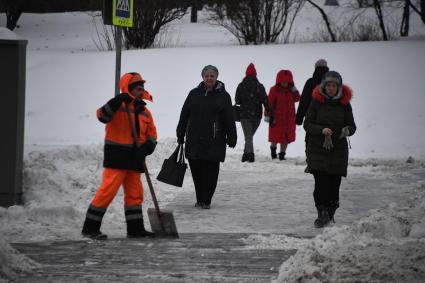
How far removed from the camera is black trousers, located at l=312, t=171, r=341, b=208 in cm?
913

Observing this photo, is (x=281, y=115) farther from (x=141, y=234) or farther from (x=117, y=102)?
(x=117, y=102)

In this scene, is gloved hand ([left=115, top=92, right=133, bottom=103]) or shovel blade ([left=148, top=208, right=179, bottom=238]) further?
shovel blade ([left=148, top=208, right=179, bottom=238])

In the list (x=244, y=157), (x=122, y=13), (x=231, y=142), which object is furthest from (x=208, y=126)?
(x=244, y=157)

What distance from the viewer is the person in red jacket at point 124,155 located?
768 cm

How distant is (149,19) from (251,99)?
37.2ft

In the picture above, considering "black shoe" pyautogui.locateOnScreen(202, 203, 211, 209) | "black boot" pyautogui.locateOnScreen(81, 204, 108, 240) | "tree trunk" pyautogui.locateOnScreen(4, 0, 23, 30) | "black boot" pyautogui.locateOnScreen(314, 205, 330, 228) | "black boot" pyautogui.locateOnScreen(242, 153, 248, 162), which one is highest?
"tree trunk" pyautogui.locateOnScreen(4, 0, 23, 30)

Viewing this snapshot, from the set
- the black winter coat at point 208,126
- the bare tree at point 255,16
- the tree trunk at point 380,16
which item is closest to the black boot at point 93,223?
the black winter coat at point 208,126

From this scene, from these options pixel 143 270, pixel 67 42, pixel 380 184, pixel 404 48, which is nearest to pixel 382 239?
pixel 143 270

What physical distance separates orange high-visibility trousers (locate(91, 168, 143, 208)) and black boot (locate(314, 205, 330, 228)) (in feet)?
6.79

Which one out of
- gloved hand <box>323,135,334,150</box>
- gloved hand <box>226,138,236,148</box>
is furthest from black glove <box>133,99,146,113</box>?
gloved hand <box>226,138,236,148</box>

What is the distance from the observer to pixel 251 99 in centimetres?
1509

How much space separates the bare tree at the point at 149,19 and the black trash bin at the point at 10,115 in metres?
16.5

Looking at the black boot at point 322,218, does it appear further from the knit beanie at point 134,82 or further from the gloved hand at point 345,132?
the knit beanie at point 134,82

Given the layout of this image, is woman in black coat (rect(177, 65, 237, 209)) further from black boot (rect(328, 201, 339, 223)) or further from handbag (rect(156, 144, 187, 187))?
black boot (rect(328, 201, 339, 223))
